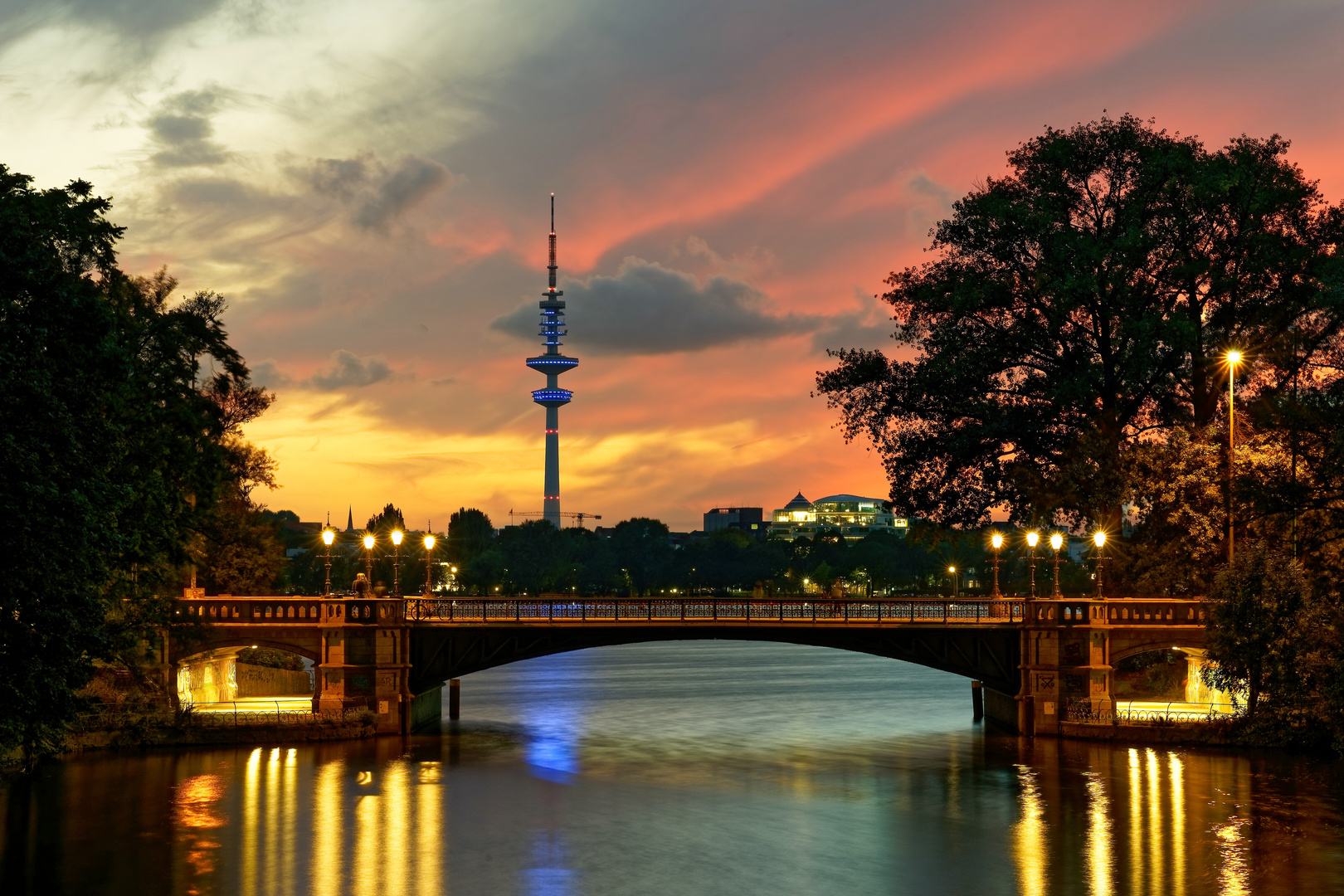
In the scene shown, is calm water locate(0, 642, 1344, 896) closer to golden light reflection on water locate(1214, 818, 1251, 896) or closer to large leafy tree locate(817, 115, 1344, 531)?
golden light reflection on water locate(1214, 818, 1251, 896)

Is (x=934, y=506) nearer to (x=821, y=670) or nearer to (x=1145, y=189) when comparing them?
(x=1145, y=189)

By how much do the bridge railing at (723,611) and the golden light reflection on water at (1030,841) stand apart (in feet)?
35.3

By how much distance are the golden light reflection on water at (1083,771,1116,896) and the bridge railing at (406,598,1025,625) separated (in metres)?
11.5

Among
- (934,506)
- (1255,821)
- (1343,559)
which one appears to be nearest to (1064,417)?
(934,506)

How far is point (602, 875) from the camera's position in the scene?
35031mm

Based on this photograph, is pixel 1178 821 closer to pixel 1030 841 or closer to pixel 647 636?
pixel 1030 841

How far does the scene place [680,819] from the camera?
42.4 m

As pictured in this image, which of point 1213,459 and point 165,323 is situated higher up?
point 165,323

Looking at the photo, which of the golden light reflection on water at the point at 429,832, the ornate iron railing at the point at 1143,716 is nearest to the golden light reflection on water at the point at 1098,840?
the ornate iron railing at the point at 1143,716

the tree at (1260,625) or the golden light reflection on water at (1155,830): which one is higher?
the tree at (1260,625)

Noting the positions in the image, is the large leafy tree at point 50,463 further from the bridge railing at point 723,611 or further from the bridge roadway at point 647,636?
the bridge railing at point 723,611

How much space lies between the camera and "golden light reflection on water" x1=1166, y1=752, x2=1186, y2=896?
1310 inches

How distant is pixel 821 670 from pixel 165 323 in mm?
82616

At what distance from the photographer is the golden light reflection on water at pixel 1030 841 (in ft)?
110
